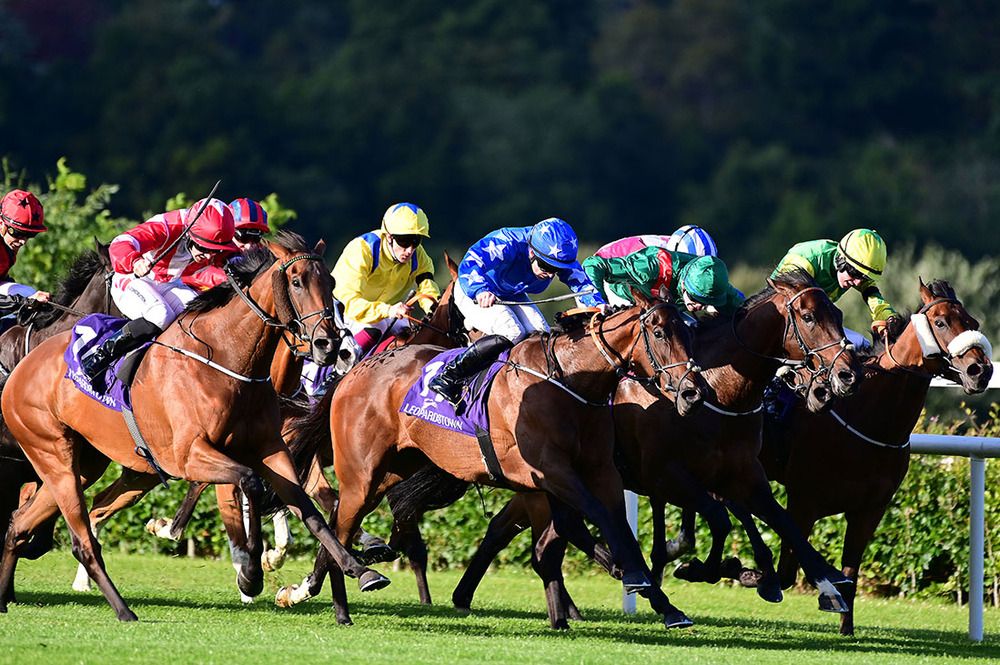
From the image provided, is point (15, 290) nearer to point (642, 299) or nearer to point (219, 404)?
point (219, 404)

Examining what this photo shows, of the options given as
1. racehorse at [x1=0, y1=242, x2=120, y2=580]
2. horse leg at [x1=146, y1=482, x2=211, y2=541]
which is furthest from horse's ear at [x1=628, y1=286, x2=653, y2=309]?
racehorse at [x1=0, y1=242, x2=120, y2=580]

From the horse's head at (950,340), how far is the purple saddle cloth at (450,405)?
192 centimetres

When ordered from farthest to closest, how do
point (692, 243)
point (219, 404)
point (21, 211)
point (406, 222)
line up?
point (406, 222) < point (692, 243) < point (21, 211) < point (219, 404)

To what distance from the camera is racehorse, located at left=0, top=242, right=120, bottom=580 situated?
30.9 ft

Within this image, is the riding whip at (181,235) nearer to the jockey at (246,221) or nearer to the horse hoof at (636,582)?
the jockey at (246,221)

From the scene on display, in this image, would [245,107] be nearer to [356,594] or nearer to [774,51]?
[774,51]

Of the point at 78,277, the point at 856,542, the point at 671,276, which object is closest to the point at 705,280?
the point at 671,276

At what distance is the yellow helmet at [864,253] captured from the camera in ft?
30.0

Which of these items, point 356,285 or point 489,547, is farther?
point 356,285

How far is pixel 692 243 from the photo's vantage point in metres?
9.83

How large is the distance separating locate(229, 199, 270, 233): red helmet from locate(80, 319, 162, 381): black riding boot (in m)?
1.06

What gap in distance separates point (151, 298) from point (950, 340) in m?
3.66

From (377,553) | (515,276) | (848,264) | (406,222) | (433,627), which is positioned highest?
(406,222)

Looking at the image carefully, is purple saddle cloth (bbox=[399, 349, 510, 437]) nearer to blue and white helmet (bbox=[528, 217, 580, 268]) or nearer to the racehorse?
blue and white helmet (bbox=[528, 217, 580, 268])
